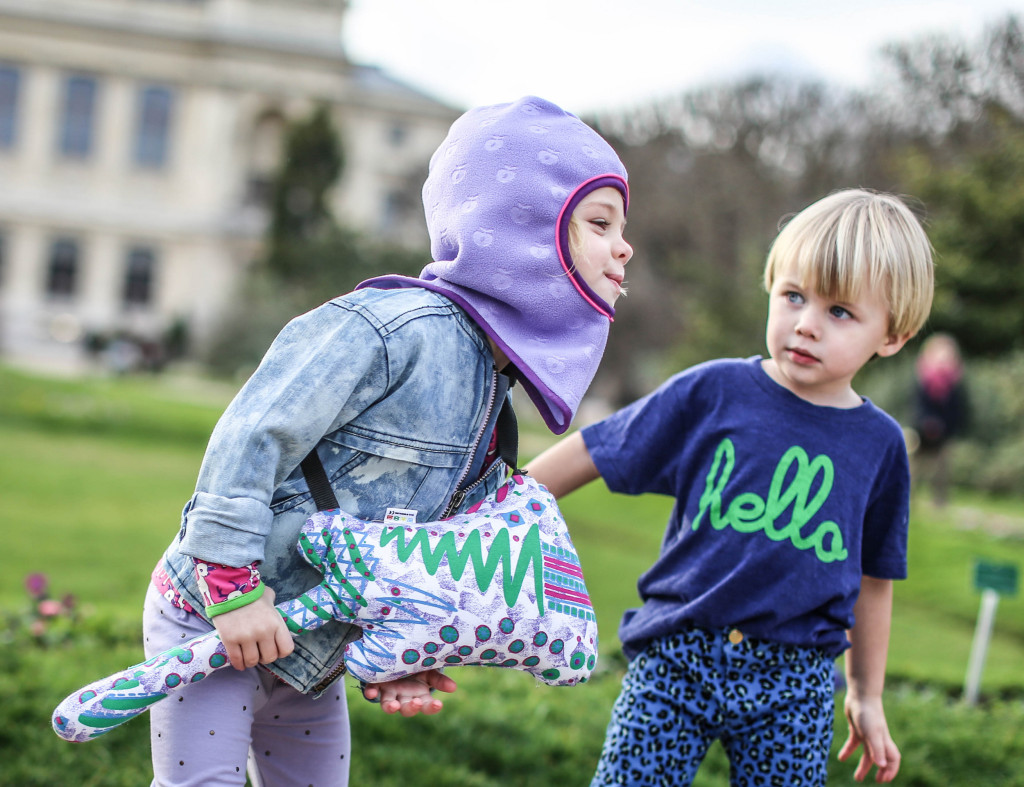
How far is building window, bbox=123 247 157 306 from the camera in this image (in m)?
35.4

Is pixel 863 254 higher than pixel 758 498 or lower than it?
higher

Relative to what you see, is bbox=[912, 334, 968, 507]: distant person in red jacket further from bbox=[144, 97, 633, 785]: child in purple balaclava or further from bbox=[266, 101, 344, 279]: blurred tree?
bbox=[266, 101, 344, 279]: blurred tree

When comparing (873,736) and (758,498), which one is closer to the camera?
(758,498)

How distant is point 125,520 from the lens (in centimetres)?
803

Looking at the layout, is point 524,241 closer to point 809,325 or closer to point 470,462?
point 470,462

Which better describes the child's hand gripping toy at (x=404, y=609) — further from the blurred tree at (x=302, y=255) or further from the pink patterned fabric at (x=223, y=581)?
the blurred tree at (x=302, y=255)

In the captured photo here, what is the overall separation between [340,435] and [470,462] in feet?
0.74

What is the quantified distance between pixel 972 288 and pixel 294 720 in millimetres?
A: 10729

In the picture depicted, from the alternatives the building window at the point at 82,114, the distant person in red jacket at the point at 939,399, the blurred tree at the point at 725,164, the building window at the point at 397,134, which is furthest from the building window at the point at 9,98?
the distant person in red jacket at the point at 939,399

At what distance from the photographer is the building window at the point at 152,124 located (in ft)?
115

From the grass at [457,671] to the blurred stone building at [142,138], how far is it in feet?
73.6

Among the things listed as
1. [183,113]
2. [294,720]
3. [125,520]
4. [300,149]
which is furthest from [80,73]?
[294,720]

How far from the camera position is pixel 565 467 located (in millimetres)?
2152

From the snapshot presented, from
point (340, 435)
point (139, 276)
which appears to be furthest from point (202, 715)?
point (139, 276)
